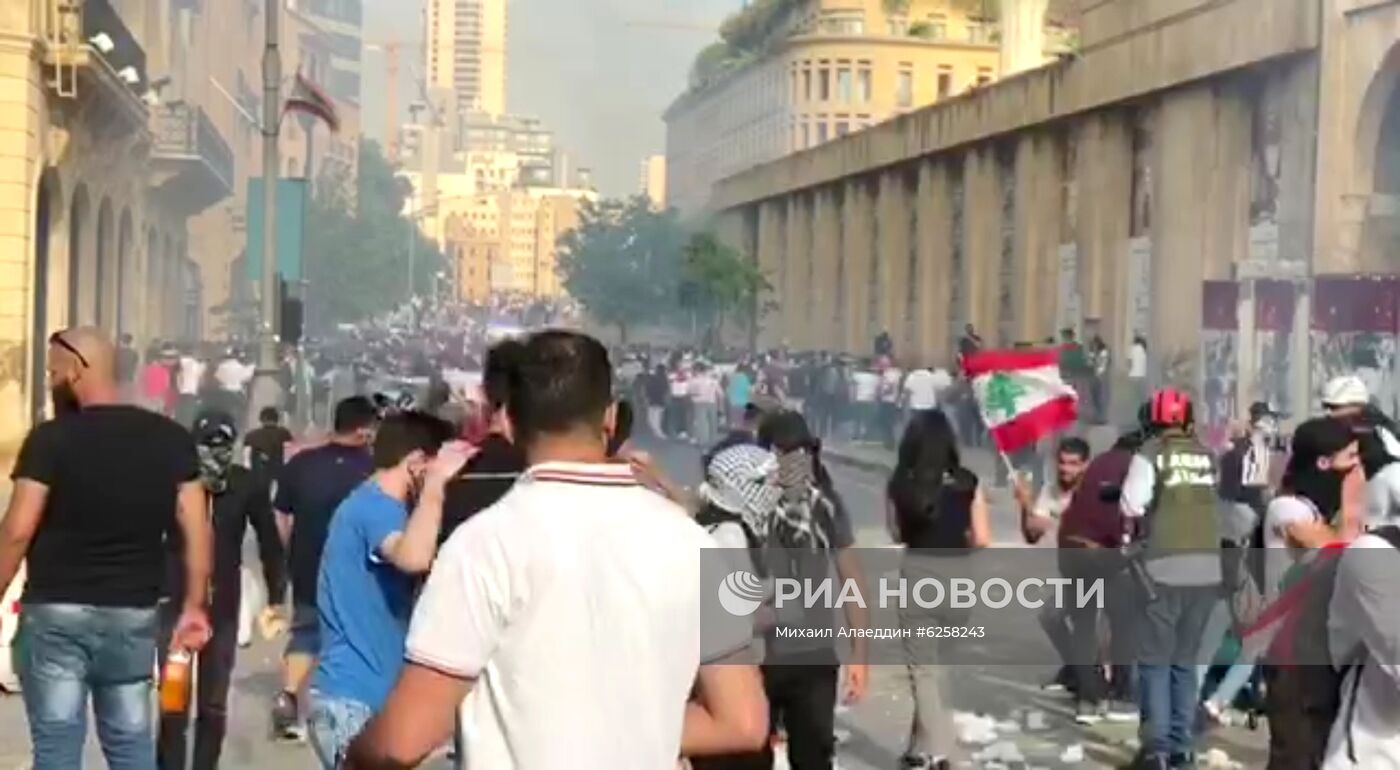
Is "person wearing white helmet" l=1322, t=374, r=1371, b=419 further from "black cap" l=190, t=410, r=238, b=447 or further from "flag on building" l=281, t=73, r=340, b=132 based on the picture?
"flag on building" l=281, t=73, r=340, b=132

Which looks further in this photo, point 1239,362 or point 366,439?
point 1239,362

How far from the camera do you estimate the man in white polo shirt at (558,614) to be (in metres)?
2.96

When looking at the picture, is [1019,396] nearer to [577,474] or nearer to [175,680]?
[175,680]

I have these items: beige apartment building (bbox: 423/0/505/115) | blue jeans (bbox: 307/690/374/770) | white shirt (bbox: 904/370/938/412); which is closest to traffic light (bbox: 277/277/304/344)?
beige apartment building (bbox: 423/0/505/115)

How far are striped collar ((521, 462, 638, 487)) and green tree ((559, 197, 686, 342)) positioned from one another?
17.3 m

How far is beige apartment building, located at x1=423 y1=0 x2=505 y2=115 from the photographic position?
2123cm

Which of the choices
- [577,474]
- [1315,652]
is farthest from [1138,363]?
[577,474]

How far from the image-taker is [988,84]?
31.4m

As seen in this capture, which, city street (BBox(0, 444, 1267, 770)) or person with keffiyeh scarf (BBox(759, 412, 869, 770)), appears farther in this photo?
city street (BBox(0, 444, 1267, 770))

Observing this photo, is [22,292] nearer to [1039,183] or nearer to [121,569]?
[1039,183]

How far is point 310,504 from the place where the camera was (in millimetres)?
7395

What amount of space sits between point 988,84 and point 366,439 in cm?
2476

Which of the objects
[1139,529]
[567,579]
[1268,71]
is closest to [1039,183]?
[1268,71]

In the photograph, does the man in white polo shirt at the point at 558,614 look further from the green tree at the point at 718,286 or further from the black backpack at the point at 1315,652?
the green tree at the point at 718,286
